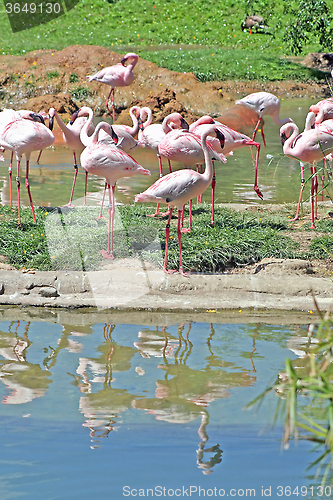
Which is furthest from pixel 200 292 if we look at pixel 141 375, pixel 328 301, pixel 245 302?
pixel 141 375

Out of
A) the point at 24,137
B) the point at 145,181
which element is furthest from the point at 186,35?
A: the point at 24,137

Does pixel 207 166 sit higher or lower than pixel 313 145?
lower

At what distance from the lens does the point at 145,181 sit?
10531mm

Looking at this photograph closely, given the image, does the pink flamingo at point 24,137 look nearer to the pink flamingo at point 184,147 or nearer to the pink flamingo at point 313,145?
the pink flamingo at point 184,147

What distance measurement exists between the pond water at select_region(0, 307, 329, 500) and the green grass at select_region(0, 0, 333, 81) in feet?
52.2

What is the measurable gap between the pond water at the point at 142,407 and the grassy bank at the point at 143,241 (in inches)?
34.2

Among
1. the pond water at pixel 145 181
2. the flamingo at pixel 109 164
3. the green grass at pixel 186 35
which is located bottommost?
the pond water at pixel 145 181

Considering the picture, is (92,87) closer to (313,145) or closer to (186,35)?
(313,145)

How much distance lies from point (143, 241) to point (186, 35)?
74.6 ft

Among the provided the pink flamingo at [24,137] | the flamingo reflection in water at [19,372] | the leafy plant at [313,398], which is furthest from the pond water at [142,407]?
the pink flamingo at [24,137]

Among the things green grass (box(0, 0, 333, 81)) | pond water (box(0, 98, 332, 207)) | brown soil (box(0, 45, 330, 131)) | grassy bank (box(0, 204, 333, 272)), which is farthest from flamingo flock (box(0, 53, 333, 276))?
green grass (box(0, 0, 333, 81))

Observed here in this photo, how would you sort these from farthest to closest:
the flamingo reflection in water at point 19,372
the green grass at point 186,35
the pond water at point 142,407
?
the green grass at point 186,35 < the flamingo reflection in water at point 19,372 < the pond water at point 142,407

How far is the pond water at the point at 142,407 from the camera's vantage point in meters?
3.11

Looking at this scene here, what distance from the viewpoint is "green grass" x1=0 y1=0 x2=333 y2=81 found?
2136 cm
